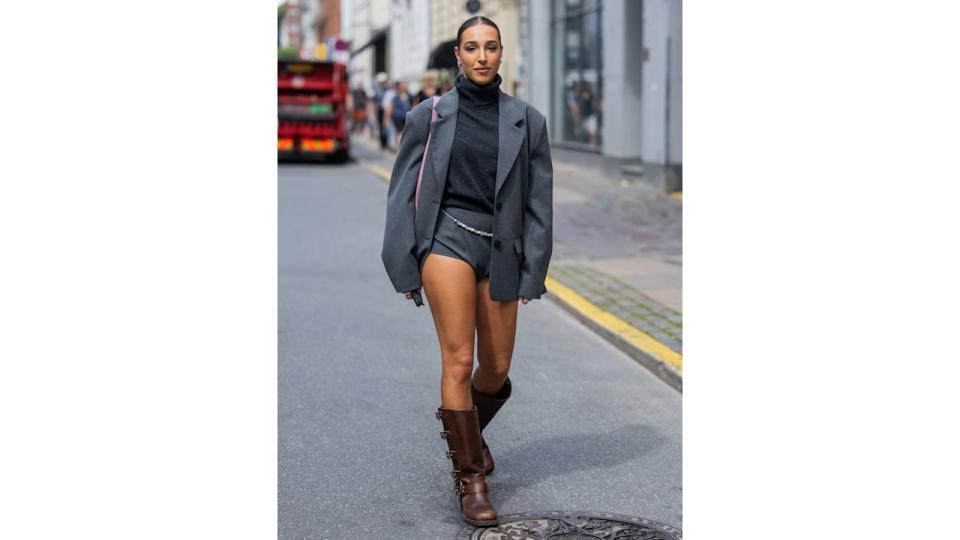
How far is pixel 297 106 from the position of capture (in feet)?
86.0

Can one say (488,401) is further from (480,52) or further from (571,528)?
(480,52)

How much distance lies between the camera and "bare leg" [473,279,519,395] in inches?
181

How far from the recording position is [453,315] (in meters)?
4.50

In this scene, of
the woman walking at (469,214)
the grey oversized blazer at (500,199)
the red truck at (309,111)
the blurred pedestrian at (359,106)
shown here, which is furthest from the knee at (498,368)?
the blurred pedestrian at (359,106)

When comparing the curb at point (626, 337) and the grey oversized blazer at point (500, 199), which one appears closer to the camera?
the grey oversized blazer at point (500, 199)

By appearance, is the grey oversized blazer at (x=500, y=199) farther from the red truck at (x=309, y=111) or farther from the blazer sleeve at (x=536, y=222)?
the red truck at (x=309, y=111)

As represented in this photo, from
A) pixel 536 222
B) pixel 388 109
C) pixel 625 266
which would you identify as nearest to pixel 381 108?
pixel 388 109

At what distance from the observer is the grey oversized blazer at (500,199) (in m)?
4.42

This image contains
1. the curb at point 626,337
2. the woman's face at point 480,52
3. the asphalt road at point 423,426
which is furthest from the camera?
the curb at point 626,337

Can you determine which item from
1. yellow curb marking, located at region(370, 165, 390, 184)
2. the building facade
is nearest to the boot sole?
the building facade
